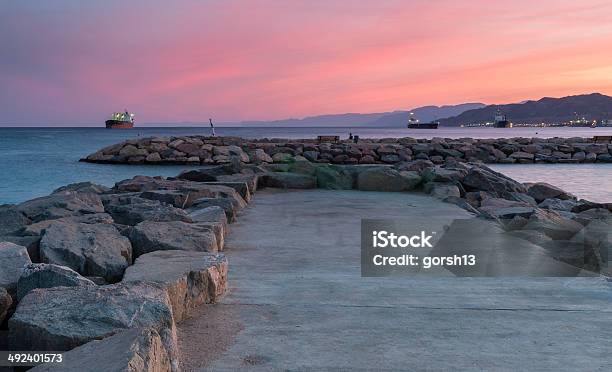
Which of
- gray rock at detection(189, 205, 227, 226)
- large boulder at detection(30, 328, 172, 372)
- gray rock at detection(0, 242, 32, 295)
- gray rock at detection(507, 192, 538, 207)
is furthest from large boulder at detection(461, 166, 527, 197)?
large boulder at detection(30, 328, 172, 372)

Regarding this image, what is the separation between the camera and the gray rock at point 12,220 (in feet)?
19.8

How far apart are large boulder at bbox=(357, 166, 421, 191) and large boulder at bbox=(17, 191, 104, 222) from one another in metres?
4.83

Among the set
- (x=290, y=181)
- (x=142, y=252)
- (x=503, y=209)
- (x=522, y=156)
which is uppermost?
(x=142, y=252)

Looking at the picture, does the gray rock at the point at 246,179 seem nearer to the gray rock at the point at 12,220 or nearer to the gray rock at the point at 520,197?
the gray rock at the point at 12,220

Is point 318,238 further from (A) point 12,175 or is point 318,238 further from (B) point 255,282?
(A) point 12,175

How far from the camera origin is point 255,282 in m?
4.41

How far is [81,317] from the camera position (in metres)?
2.73

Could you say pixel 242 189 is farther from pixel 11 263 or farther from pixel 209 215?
pixel 11 263

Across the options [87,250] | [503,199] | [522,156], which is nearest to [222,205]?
[87,250]

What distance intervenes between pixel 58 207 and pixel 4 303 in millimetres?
3803

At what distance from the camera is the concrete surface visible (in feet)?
9.78

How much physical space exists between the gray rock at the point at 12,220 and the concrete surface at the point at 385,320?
2.07m

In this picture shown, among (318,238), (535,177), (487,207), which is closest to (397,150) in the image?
(535,177)

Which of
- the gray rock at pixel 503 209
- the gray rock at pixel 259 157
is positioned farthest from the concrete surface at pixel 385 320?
the gray rock at pixel 259 157
